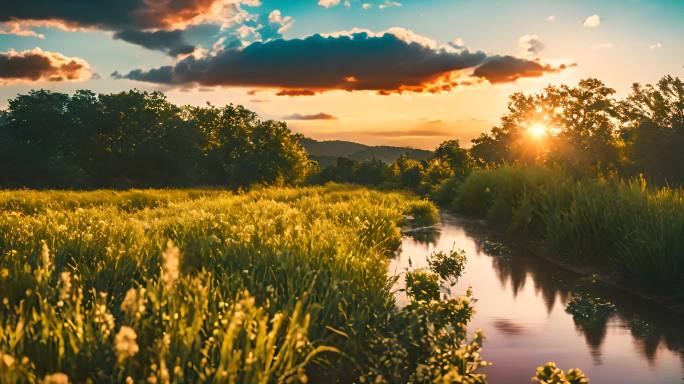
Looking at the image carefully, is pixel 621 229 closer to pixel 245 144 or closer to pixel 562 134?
pixel 562 134

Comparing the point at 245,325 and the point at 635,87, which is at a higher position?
the point at 635,87

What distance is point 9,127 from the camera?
226 feet

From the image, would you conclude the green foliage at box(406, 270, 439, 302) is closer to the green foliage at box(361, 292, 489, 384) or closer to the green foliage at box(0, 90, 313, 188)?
the green foliage at box(361, 292, 489, 384)

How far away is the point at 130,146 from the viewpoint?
241ft

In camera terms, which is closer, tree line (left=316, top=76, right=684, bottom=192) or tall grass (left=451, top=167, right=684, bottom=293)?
tall grass (left=451, top=167, right=684, bottom=293)

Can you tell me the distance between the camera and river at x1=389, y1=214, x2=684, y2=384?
5887mm

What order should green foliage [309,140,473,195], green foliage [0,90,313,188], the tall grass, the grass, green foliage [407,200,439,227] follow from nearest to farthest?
the grass
the tall grass
green foliage [407,200,439,227]
green foliage [309,140,473,195]
green foliage [0,90,313,188]

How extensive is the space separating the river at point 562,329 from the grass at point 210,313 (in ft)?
2.03

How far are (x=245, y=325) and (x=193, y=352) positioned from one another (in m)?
0.39

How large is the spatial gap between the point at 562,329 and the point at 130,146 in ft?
242

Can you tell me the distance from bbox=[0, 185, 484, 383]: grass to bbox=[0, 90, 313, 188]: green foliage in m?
56.7

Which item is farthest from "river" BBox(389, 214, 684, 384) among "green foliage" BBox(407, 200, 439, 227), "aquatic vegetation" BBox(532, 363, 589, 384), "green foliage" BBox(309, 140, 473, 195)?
"green foliage" BBox(309, 140, 473, 195)

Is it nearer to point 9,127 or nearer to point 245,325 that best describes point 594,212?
point 245,325

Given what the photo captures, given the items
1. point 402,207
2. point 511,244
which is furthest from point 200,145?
point 511,244
